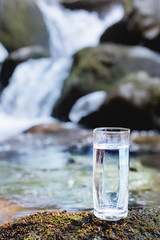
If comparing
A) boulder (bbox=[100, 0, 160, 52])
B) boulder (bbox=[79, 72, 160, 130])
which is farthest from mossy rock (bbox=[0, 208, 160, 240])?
boulder (bbox=[100, 0, 160, 52])

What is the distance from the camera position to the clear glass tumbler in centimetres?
158

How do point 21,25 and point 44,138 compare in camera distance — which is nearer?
point 44,138

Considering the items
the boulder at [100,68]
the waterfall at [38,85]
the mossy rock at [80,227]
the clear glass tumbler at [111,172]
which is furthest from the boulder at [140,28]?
the mossy rock at [80,227]

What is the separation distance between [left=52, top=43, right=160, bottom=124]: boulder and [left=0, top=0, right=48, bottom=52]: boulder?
262 inches

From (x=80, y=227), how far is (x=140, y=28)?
14108 mm

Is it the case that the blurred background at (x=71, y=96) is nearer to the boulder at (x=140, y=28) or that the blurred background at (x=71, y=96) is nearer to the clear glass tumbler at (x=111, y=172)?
the boulder at (x=140, y=28)

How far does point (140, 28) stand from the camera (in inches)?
572

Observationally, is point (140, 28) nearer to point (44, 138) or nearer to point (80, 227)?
point (44, 138)

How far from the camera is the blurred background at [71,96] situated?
3596mm

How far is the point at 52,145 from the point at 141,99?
311 centimetres

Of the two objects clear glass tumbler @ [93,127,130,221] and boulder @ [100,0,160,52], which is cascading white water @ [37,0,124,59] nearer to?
boulder @ [100,0,160,52]

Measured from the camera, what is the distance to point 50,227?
1488 mm

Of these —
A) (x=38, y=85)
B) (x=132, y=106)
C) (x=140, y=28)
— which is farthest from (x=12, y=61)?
(x=132, y=106)

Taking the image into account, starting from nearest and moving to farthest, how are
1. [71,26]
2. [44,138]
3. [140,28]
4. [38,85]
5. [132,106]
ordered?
[44,138]
[132,106]
[38,85]
[140,28]
[71,26]
